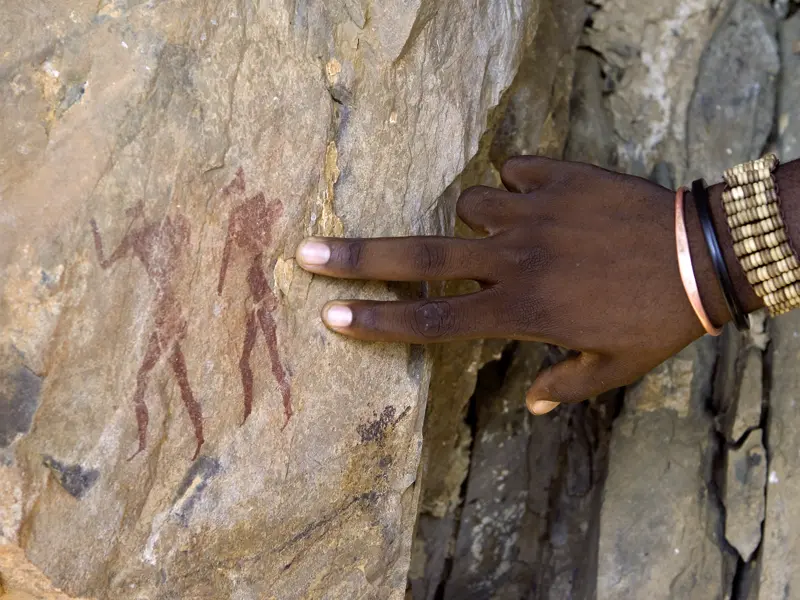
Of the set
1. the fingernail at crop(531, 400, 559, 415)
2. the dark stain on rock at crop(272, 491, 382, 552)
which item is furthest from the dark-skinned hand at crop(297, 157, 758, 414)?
the dark stain on rock at crop(272, 491, 382, 552)

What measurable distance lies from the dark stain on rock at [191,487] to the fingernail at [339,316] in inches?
10.4

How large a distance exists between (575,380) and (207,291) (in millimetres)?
634

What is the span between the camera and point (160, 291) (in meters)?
1.07

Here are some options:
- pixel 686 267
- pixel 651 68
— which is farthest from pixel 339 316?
pixel 651 68

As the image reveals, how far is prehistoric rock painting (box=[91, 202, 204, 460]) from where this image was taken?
3.46 feet

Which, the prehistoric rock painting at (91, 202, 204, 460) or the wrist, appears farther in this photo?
the wrist

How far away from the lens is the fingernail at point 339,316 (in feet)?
3.95

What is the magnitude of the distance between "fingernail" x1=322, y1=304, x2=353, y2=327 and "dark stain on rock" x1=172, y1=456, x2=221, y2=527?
0.86 feet

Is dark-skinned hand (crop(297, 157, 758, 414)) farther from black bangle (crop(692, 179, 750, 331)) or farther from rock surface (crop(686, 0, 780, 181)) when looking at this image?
rock surface (crop(686, 0, 780, 181))

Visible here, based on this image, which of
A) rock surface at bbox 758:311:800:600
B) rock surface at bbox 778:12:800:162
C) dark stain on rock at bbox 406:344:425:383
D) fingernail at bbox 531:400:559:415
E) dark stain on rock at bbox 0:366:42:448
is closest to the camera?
dark stain on rock at bbox 0:366:42:448

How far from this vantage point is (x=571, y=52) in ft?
6.44

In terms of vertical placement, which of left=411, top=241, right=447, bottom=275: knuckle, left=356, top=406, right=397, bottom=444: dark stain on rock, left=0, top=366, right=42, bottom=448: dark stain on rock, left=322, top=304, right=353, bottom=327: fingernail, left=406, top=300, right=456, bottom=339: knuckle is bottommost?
left=0, top=366, right=42, bottom=448: dark stain on rock

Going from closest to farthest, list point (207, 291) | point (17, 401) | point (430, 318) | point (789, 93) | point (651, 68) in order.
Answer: point (17, 401), point (207, 291), point (430, 318), point (789, 93), point (651, 68)

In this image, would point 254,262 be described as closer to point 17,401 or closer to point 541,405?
point 17,401
